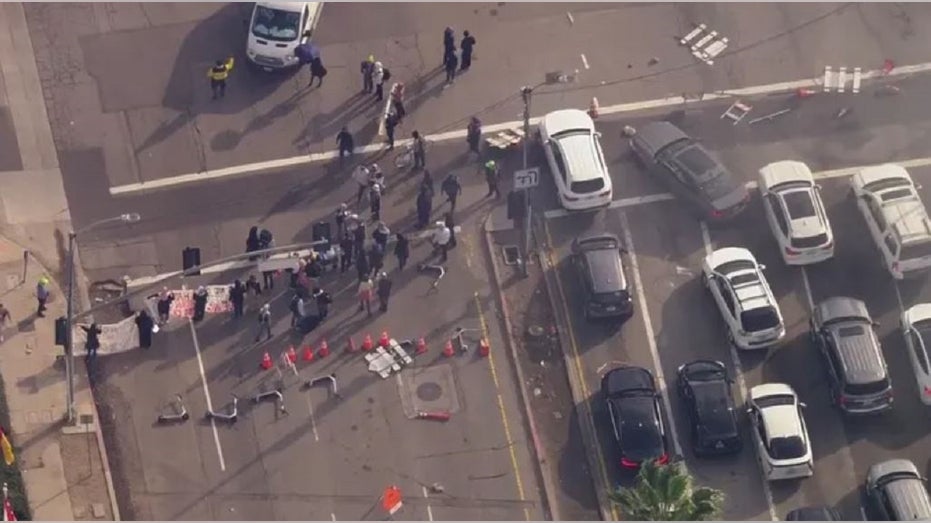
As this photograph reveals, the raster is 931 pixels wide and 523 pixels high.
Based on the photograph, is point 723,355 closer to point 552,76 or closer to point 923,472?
point 923,472

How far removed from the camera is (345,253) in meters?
60.7

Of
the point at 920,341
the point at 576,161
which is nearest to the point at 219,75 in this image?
the point at 576,161

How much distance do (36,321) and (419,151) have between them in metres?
12.3

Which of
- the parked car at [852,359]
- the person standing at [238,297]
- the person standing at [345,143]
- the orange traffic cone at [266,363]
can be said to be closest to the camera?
the parked car at [852,359]

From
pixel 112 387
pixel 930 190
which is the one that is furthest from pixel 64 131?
pixel 930 190

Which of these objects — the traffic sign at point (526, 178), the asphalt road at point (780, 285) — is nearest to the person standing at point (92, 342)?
the traffic sign at point (526, 178)

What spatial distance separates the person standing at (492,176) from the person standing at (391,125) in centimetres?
297

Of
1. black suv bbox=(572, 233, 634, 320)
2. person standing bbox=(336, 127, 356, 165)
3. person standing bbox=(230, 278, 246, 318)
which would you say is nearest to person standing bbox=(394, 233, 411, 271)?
person standing bbox=(336, 127, 356, 165)

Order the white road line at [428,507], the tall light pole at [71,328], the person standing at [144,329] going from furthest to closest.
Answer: the person standing at [144,329] → the white road line at [428,507] → the tall light pole at [71,328]

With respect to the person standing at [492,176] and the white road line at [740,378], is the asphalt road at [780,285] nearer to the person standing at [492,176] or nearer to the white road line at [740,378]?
the white road line at [740,378]

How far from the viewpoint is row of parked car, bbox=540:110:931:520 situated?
185 ft

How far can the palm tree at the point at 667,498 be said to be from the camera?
5166 cm

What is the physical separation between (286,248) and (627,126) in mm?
13688

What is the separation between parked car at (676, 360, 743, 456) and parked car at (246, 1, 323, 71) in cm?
1686
